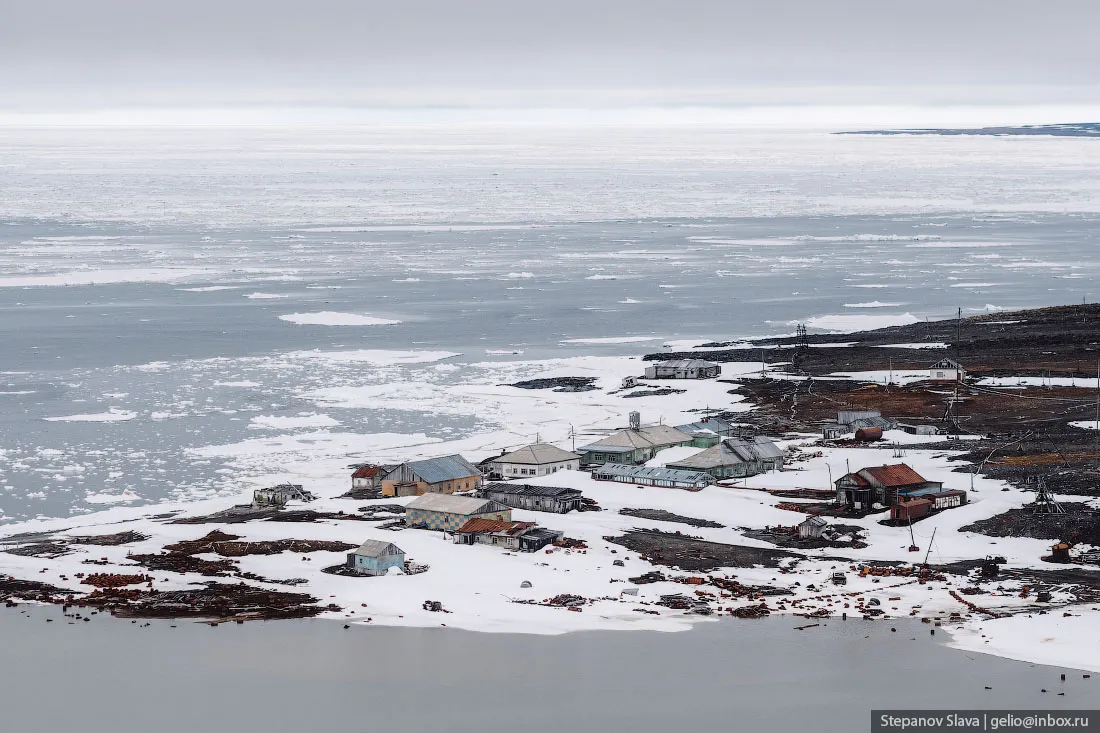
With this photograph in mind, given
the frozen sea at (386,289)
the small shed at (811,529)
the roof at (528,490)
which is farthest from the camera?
the frozen sea at (386,289)

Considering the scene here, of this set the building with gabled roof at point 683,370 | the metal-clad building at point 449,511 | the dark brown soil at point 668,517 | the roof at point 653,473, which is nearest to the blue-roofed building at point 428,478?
the metal-clad building at point 449,511

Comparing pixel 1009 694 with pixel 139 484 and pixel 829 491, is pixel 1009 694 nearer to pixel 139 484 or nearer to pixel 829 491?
pixel 829 491

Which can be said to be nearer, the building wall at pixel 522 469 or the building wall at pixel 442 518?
the building wall at pixel 442 518

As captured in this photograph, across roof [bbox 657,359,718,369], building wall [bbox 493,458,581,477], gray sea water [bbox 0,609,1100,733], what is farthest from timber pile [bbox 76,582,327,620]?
roof [bbox 657,359,718,369]

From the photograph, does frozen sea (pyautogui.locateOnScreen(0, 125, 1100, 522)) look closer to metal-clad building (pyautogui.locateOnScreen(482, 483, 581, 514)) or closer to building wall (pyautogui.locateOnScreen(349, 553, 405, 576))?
metal-clad building (pyautogui.locateOnScreen(482, 483, 581, 514))

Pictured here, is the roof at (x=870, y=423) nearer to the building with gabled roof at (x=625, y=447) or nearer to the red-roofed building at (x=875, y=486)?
the building with gabled roof at (x=625, y=447)

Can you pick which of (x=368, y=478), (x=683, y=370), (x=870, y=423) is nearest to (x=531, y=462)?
(x=368, y=478)
